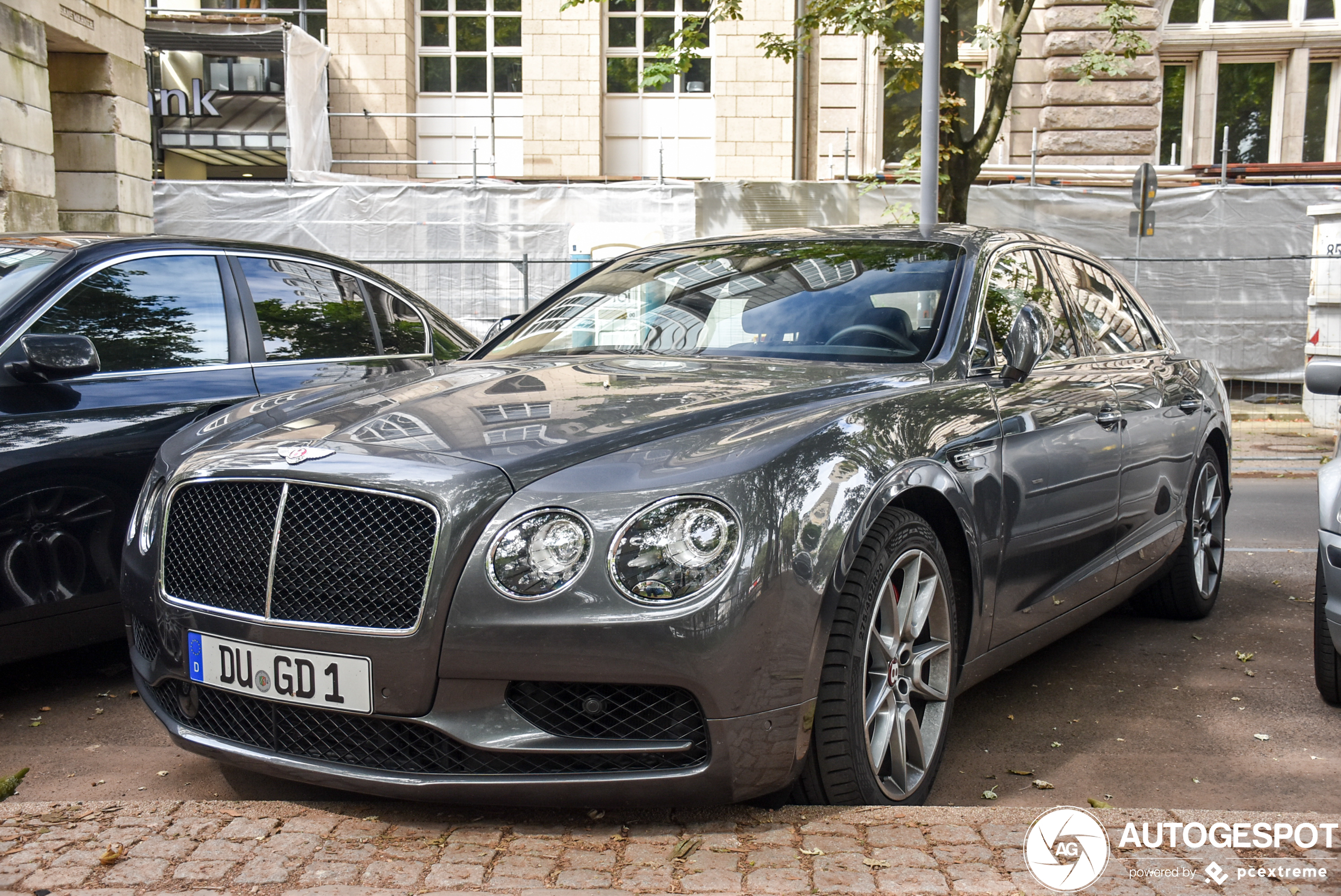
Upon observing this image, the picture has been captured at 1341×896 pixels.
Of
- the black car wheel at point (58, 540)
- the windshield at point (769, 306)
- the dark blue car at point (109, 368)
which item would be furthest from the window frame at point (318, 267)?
the windshield at point (769, 306)

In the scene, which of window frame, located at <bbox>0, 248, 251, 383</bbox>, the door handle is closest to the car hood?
the door handle

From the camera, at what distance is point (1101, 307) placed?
5.21 meters

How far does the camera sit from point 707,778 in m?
2.74

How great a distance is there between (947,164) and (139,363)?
11.6 m

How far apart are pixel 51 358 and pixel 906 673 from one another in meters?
2.94

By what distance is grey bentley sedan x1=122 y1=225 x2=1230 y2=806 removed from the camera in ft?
8.82

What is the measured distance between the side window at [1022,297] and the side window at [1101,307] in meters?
0.25

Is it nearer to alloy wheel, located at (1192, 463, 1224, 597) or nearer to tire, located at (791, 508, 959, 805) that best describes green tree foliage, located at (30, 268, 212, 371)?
tire, located at (791, 508, 959, 805)

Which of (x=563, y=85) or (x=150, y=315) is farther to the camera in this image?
(x=563, y=85)

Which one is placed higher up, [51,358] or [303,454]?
[51,358]

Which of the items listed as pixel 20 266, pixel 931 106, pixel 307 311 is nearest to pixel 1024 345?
pixel 307 311

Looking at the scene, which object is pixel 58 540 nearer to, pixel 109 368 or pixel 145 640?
pixel 109 368

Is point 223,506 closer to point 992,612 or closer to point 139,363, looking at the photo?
point 139,363

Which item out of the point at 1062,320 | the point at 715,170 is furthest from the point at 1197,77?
the point at 1062,320
